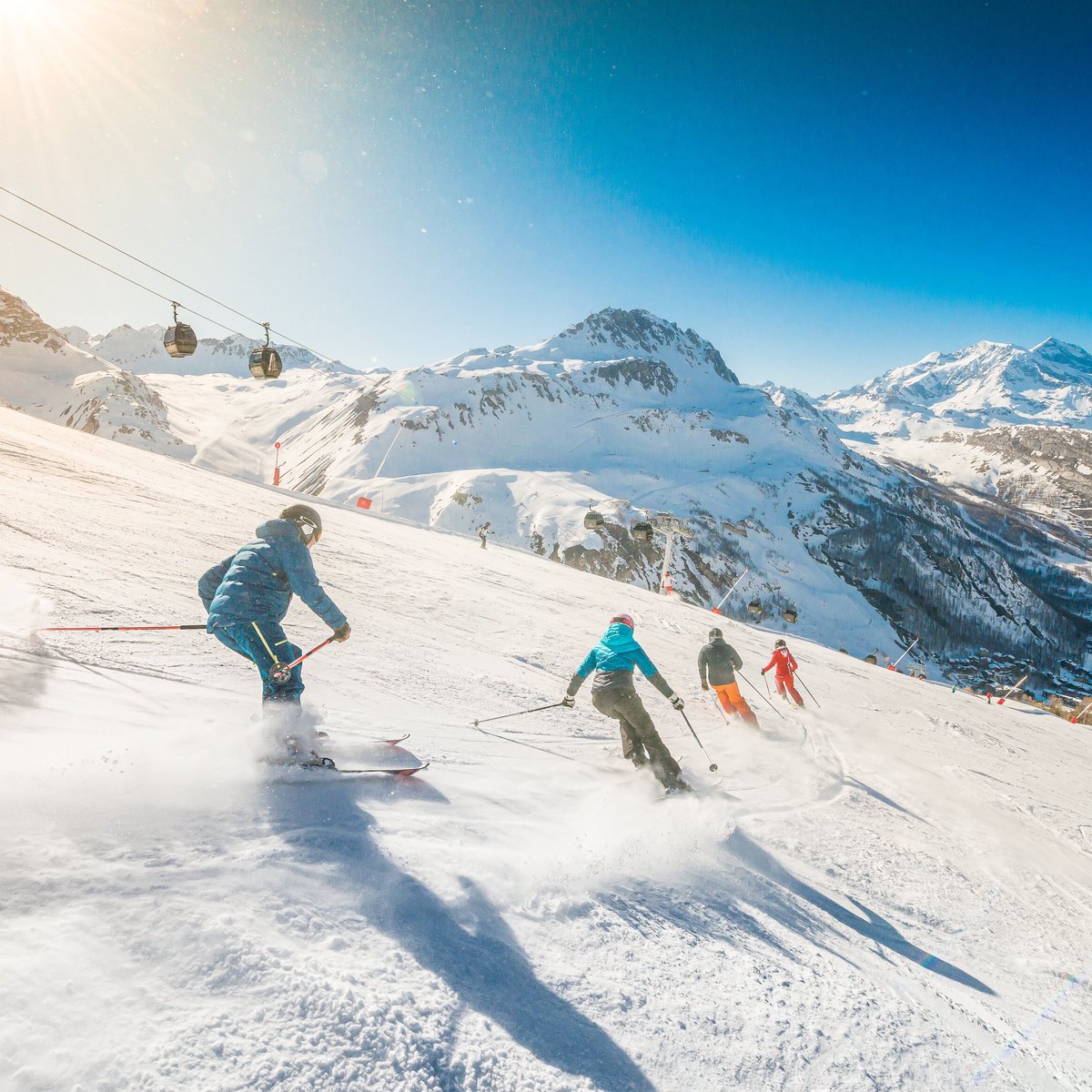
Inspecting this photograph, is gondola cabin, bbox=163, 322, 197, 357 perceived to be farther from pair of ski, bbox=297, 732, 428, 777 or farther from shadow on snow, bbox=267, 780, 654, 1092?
shadow on snow, bbox=267, 780, 654, 1092

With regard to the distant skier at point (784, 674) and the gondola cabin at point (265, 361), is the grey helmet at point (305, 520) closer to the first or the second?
the distant skier at point (784, 674)

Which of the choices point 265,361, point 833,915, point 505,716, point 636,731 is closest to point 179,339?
point 265,361

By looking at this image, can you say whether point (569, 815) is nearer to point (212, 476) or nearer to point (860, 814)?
point (860, 814)

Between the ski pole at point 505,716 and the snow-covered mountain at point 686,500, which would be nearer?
the ski pole at point 505,716

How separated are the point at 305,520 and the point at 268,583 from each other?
2.26 ft

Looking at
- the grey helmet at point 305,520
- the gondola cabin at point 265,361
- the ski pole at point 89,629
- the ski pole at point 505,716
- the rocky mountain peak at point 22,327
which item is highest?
the rocky mountain peak at point 22,327

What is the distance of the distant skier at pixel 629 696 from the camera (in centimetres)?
579

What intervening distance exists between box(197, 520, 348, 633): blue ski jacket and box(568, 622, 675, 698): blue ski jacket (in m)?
2.90

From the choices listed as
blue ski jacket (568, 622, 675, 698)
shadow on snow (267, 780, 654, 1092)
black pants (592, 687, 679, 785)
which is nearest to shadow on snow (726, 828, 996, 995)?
black pants (592, 687, 679, 785)

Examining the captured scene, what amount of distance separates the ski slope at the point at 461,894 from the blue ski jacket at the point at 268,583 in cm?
91

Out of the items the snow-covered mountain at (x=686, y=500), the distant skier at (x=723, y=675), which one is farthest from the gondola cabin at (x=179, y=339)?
the snow-covered mountain at (x=686, y=500)

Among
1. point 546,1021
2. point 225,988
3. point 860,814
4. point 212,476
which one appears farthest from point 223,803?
point 212,476

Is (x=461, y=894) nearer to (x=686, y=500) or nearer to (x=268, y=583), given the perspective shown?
(x=268, y=583)

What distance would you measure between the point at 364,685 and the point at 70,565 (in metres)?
4.30
